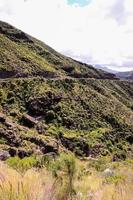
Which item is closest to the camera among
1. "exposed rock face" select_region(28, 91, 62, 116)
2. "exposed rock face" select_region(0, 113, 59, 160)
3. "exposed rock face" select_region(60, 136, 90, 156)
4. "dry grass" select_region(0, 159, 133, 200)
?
"dry grass" select_region(0, 159, 133, 200)

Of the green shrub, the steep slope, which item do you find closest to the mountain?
the steep slope

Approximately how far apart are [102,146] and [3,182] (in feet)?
328

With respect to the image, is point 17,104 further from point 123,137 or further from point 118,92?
point 118,92

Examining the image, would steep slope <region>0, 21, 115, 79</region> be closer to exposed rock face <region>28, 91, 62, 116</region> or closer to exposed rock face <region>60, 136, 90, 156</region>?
exposed rock face <region>28, 91, 62, 116</region>

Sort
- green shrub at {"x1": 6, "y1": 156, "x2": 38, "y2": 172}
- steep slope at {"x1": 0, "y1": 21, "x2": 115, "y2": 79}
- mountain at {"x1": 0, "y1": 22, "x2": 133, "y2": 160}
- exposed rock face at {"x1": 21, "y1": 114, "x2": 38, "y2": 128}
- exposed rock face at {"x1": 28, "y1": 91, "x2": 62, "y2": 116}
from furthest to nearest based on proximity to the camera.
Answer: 1. steep slope at {"x1": 0, "y1": 21, "x2": 115, "y2": 79}
2. exposed rock face at {"x1": 28, "y1": 91, "x2": 62, "y2": 116}
3. exposed rock face at {"x1": 21, "y1": 114, "x2": 38, "y2": 128}
4. mountain at {"x1": 0, "y1": 22, "x2": 133, "y2": 160}
5. green shrub at {"x1": 6, "y1": 156, "x2": 38, "y2": 172}

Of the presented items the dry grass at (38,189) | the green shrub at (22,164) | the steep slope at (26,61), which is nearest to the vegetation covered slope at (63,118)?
the steep slope at (26,61)

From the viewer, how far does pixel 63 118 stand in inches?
4668

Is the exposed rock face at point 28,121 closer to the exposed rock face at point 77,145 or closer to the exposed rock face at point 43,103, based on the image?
the exposed rock face at point 43,103

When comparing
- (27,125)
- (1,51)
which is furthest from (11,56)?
(27,125)

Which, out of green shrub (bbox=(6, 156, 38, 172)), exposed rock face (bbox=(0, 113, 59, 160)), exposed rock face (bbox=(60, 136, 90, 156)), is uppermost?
green shrub (bbox=(6, 156, 38, 172))

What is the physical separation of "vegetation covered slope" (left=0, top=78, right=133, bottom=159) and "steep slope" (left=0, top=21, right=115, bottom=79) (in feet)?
29.5

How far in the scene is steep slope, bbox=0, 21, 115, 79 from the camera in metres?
139

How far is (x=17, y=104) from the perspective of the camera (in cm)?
12006

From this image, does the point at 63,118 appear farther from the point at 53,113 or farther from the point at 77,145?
the point at 77,145
